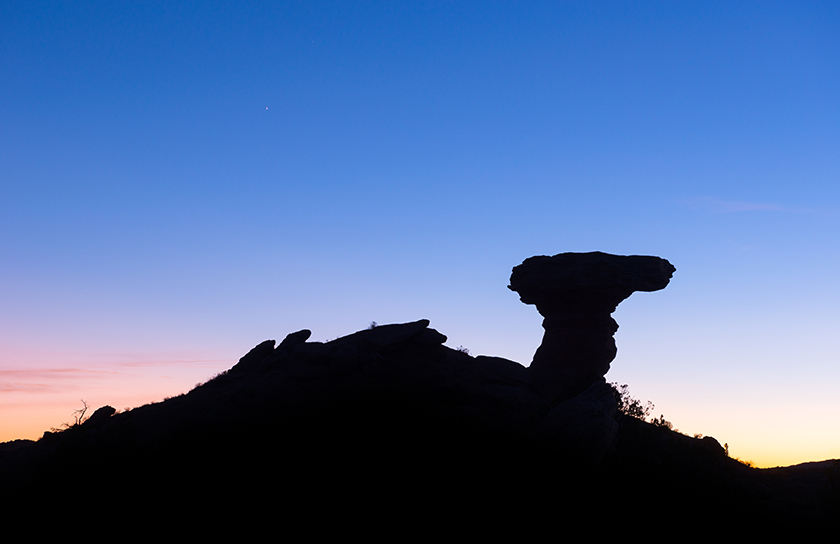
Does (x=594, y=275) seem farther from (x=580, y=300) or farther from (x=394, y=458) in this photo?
(x=394, y=458)

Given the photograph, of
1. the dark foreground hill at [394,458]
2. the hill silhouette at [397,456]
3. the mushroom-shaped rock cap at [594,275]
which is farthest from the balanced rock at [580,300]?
the dark foreground hill at [394,458]

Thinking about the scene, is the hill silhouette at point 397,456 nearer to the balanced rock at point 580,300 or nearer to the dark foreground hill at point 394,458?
the dark foreground hill at point 394,458

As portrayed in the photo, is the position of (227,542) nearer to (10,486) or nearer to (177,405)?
(10,486)

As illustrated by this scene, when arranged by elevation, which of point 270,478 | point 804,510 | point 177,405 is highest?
point 177,405

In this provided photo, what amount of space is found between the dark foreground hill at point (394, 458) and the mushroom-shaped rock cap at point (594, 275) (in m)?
9.40

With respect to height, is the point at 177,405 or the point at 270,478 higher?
the point at 177,405

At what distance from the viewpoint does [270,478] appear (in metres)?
27.3

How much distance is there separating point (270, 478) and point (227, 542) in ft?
18.0

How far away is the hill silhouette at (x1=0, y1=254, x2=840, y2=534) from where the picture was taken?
2617 cm

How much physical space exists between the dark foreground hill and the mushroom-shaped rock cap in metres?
9.40

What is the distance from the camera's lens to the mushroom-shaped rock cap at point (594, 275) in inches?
1921

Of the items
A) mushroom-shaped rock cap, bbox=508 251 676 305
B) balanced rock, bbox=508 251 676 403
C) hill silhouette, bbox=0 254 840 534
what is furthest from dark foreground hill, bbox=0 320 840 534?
mushroom-shaped rock cap, bbox=508 251 676 305

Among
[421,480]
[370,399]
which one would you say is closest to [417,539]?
[421,480]

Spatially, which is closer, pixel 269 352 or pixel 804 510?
pixel 804 510
